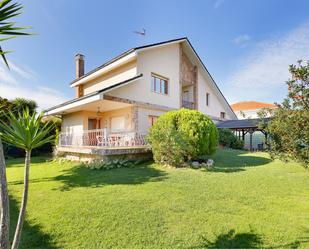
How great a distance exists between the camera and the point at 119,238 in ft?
13.6

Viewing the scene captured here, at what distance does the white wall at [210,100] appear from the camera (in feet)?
68.1

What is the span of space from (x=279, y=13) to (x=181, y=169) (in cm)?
1106

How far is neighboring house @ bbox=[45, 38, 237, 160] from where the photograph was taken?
1319 centimetres

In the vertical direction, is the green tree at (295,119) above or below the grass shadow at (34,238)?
above

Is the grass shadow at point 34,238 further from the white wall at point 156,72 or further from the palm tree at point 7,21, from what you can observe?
the white wall at point 156,72

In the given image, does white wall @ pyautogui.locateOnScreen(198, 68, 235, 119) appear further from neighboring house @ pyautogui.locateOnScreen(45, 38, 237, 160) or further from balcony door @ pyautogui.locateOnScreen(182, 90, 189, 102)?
balcony door @ pyautogui.locateOnScreen(182, 90, 189, 102)

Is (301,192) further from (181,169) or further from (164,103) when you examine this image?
(164,103)

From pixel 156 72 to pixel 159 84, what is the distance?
1046 mm

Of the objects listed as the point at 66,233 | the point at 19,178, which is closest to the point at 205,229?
the point at 66,233

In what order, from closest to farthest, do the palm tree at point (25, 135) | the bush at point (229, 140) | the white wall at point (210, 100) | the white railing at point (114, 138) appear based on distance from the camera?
the palm tree at point (25, 135), the white railing at point (114, 138), the bush at point (229, 140), the white wall at point (210, 100)

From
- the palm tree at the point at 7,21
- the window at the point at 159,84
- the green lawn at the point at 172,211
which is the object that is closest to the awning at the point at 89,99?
the window at the point at 159,84

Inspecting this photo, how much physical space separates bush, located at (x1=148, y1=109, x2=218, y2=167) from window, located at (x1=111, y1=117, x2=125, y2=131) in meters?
5.42

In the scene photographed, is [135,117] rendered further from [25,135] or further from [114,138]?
[25,135]

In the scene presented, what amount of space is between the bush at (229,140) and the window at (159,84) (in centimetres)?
697
